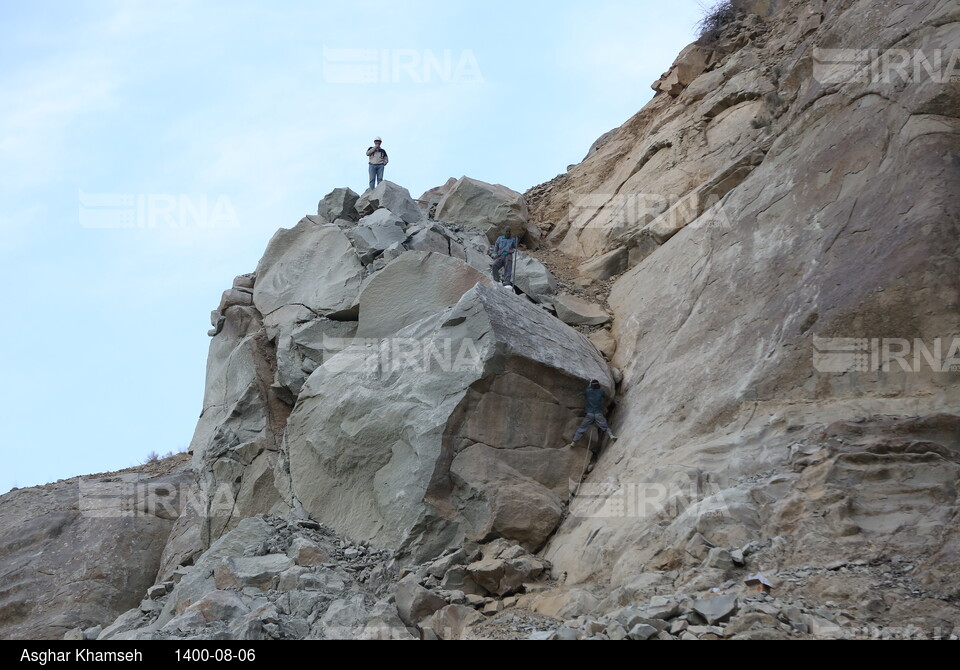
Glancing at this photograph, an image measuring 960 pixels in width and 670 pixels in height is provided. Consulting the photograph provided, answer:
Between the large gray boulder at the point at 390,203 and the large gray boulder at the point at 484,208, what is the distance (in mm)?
885

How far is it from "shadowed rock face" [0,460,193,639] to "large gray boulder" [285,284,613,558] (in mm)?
3338

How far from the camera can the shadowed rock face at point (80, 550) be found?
12.7 meters

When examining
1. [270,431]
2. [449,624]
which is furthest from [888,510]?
[270,431]

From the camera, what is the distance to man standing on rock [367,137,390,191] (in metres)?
19.0

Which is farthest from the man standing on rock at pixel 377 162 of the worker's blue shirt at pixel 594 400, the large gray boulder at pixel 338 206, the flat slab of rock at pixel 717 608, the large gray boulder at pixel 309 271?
the flat slab of rock at pixel 717 608

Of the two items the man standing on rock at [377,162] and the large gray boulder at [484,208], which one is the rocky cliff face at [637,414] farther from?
the man standing on rock at [377,162]

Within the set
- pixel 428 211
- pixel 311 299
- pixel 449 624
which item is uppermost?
pixel 428 211

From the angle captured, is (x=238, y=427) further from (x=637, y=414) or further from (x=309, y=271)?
(x=637, y=414)

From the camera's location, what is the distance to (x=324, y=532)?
1138cm

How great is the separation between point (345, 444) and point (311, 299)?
419 centimetres

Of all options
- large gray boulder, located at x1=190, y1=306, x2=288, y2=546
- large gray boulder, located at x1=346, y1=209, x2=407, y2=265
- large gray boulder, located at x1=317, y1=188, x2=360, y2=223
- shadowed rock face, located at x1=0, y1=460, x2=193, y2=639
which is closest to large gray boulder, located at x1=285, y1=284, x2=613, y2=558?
large gray boulder, located at x1=190, y1=306, x2=288, y2=546

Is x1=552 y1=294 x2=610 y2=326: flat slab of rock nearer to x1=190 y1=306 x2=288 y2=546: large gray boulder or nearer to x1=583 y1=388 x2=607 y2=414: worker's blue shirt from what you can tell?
x1=583 y1=388 x2=607 y2=414: worker's blue shirt
